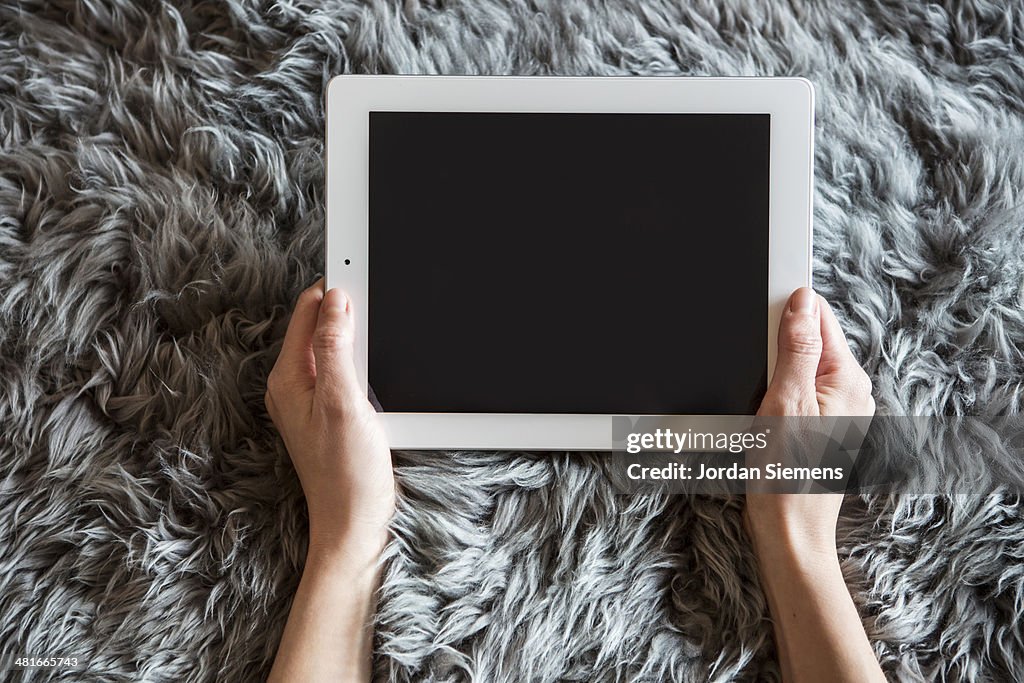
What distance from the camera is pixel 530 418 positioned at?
2.04ft

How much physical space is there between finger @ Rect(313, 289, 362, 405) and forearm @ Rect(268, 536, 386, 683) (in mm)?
131

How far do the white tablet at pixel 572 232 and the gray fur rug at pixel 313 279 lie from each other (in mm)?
73

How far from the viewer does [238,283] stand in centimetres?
66

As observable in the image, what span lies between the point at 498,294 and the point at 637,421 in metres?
0.16

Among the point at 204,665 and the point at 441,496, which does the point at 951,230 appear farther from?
the point at 204,665

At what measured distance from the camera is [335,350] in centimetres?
60

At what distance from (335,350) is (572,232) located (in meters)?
0.22

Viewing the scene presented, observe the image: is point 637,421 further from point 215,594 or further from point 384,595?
point 215,594

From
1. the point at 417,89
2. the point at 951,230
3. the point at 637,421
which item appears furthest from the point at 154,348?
the point at 951,230

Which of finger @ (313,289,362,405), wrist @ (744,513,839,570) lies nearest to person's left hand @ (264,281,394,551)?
finger @ (313,289,362,405)

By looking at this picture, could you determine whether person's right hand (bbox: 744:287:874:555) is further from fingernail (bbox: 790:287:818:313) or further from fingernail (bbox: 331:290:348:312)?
fingernail (bbox: 331:290:348:312)

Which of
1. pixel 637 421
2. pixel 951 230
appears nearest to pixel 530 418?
pixel 637 421

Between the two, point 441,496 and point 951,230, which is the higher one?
point 951,230

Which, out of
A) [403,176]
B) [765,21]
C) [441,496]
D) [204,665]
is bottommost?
[204,665]
